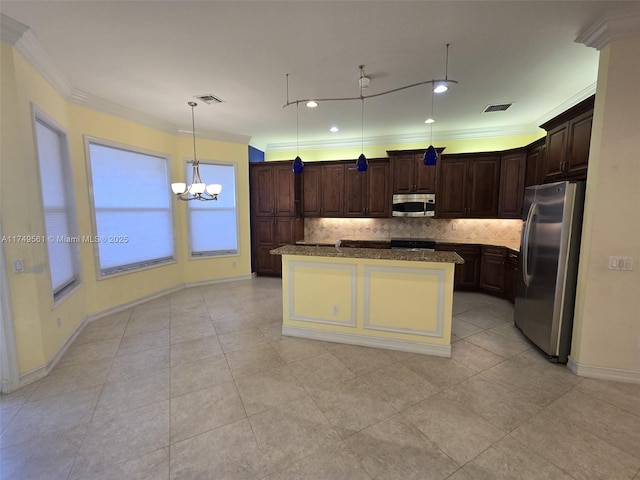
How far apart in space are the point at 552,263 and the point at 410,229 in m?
2.96

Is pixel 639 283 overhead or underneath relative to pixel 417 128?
underneath

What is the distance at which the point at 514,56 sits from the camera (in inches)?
104

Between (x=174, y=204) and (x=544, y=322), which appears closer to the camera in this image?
(x=544, y=322)

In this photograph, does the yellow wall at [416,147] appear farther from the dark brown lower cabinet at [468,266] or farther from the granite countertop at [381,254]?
the granite countertop at [381,254]

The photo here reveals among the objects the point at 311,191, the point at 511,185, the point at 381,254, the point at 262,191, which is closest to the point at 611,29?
the point at 381,254

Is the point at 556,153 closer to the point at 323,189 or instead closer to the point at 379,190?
the point at 379,190

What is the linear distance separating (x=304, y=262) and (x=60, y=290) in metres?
2.68

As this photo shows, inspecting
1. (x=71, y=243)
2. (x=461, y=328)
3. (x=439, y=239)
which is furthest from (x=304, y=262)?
(x=439, y=239)

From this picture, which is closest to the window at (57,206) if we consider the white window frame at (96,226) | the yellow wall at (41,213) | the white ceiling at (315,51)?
the yellow wall at (41,213)

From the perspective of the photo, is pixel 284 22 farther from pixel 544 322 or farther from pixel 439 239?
pixel 439 239

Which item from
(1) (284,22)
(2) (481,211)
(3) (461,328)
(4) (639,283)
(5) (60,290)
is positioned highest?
(1) (284,22)

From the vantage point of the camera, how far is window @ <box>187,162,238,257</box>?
5258 millimetres

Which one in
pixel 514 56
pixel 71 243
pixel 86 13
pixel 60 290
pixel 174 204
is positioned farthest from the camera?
pixel 174 204

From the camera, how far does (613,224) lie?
93.1 inches
